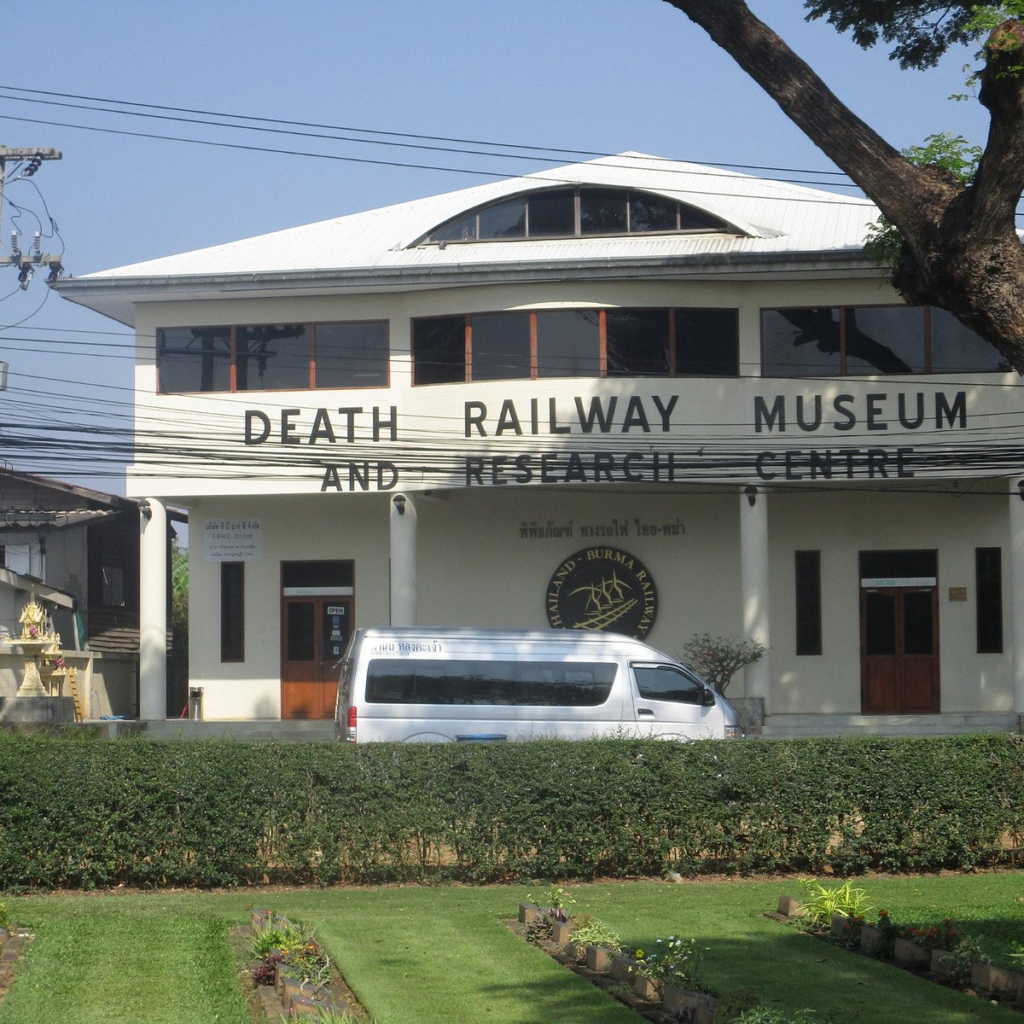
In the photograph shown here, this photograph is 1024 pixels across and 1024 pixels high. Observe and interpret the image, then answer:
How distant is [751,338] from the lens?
24766 millimetres

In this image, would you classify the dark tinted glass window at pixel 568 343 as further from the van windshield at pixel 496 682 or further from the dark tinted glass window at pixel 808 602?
the van windshield at pixel 496 682

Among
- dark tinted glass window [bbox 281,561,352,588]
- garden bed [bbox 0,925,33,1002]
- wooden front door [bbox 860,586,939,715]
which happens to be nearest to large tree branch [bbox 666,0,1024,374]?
garden bed [bbox 0,925,33,1002]

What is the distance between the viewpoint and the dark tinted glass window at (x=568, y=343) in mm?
24594

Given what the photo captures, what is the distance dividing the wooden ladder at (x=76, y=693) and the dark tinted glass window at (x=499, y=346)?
10.3 metres

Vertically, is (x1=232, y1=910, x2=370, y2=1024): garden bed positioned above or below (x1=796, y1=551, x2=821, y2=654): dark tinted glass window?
below

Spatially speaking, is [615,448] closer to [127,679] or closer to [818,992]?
[127,679]

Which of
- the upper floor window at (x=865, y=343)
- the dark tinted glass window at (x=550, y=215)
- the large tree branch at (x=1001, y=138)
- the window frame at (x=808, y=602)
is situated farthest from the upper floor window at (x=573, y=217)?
the large tree branch at (x=1001, y=138)

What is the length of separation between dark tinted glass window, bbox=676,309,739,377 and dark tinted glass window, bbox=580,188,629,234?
249 cm

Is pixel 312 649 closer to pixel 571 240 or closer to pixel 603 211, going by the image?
pixel 571 240

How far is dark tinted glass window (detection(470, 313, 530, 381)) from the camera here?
81.3ft

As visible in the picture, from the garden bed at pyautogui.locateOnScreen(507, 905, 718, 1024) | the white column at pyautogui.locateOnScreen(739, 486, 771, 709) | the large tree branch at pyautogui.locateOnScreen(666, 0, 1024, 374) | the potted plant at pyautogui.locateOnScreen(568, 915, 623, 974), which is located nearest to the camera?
the large tree branch at pyautogui.locateOnScreen(666, 0, 1024, 374)

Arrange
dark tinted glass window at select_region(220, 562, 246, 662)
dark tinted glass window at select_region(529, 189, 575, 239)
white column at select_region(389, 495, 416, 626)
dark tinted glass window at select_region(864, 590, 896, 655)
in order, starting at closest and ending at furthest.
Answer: white column at select_region(389, 495, 416, 626) < dark tinted glass window at select_region(864, 590, 896, 655) < dark tinted glass window at select_region(529, 189, 575, 239) < dark tinted glass window at select_region(220, 562, 246, 662)

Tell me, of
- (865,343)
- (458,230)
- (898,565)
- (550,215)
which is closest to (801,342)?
(865,343)

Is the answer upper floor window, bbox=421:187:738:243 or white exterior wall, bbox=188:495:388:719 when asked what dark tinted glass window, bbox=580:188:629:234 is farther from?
white exterior wall, bbox=188:495:388:719
